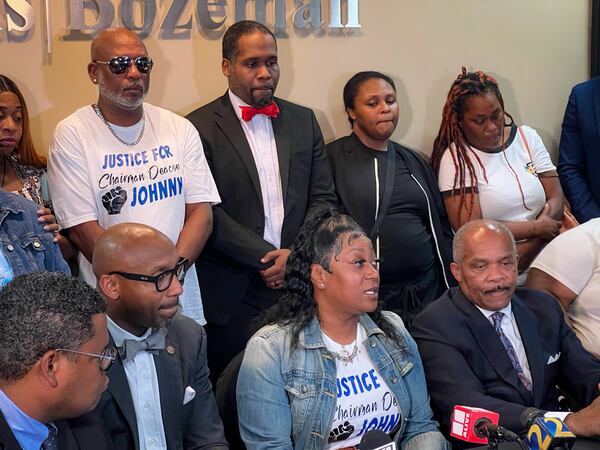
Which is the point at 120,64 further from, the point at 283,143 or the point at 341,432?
the point at 341,432

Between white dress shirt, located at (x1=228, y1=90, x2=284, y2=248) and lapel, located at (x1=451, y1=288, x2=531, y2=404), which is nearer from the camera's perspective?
lapel, located at (x1=451, y1=288, x2=531, y2=404)

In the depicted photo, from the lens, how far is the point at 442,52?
17.6 ft

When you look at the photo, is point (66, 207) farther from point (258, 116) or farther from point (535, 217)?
point (535, 217)

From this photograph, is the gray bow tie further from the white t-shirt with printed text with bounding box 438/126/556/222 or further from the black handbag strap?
the white t-shirt with printed text with bounding box 438/126/556/222

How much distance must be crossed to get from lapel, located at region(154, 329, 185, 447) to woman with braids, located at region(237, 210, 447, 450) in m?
0.23

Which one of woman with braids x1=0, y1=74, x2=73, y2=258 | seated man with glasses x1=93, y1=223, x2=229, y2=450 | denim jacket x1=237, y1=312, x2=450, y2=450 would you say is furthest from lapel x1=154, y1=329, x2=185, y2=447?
woman with braids x1=0, y1=74, x2=73, y2=258

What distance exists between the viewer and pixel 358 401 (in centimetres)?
312

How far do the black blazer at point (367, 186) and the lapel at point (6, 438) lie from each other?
2.50 meters

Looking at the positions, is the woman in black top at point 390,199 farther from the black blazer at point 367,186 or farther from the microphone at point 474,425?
the microphone at point 474,425

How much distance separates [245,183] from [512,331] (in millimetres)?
1389

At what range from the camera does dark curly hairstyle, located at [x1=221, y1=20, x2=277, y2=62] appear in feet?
13.8

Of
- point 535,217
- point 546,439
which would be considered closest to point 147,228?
point 546,439

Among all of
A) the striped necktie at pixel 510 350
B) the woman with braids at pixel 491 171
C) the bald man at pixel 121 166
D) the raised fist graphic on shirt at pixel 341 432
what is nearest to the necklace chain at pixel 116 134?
the bald man at pixel 121 166

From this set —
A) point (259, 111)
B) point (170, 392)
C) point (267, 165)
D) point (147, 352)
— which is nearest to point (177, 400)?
point (170, 392)
